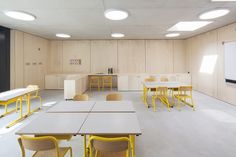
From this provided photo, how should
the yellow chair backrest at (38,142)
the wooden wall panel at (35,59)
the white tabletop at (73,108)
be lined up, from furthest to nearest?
1. the wooden wall panel at (35,59)
2. the white tabletop at (73,108)
3. the yellow chair backrest at (38,142)

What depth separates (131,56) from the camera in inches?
345

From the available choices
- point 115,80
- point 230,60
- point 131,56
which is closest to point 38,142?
point 230,60

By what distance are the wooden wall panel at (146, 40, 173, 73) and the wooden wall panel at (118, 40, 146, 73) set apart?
0.37 m

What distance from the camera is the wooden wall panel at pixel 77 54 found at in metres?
8.68

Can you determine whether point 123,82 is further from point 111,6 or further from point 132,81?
point 111,6

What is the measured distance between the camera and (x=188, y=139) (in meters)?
2.79

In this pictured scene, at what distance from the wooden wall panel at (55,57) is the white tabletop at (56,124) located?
283 inches

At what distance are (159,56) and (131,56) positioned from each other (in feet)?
5.74

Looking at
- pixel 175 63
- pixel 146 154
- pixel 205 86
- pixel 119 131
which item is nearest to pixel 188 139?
pixel 146 154

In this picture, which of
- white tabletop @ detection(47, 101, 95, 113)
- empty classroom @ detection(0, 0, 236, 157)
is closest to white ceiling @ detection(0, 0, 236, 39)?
empty classroom @ detection(0, 0, 236, 157)

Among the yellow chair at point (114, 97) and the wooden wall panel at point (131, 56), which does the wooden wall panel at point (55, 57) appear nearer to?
the wooden wall panel at point (131, 56)

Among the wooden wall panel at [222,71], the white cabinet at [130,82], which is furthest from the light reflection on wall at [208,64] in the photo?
the white cabinet at [130,82]

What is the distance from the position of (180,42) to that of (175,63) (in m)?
1.32

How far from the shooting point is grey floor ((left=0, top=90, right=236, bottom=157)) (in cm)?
241
